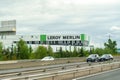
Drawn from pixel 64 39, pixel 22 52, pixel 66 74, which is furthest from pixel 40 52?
pixel 66 74

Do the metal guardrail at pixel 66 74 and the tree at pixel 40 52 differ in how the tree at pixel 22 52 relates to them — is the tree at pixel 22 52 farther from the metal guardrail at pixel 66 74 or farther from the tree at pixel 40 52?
A: the metal guardrail at pixel 66 74

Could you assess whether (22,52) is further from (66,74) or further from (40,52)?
(66,74)

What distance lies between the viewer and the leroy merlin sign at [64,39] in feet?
523

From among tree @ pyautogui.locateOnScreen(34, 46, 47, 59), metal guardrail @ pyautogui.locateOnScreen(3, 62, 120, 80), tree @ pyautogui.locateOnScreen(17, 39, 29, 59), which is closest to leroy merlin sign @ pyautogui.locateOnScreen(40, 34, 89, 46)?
tree @ pyautogui.locateOnScreen(34, 46, 47, 59)

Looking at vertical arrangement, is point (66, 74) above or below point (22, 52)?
below

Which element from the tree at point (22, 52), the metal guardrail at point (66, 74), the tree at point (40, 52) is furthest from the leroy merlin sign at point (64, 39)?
the metal guardrail at point (66, 74)

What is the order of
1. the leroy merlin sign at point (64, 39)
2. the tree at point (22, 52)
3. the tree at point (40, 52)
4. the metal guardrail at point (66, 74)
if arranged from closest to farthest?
1. the metal guardrail at point (66, 74)
2. the tree at point (22, 52)
3. the tree at point (40, 52)
4. the leroy merlin sign at point (64, 39)

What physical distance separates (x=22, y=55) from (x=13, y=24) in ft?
139

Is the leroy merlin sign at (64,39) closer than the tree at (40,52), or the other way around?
the tree at (40,52)

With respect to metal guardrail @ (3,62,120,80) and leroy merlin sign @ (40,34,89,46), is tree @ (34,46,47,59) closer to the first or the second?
leroy merlin sign @ (40,34,89,46)

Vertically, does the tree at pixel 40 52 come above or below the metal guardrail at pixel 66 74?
above

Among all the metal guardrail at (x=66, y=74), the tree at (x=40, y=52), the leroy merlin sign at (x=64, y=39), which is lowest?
the metal guardrail at (x=66, y=74)

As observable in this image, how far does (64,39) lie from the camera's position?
526 feet

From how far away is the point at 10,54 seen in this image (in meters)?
102
